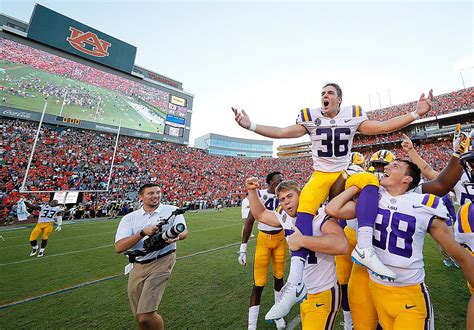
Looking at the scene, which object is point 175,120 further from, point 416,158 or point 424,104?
point 424,104

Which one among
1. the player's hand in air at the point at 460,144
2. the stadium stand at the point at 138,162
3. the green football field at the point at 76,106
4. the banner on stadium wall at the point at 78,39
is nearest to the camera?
the player's hand in air at the point at 460,144

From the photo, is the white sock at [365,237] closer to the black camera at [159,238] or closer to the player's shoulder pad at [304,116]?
the player's shoulder pad at [304,116]

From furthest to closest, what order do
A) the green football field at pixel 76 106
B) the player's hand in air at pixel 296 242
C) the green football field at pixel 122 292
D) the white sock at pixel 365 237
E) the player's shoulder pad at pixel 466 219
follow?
the green football field at pixel 76 106, the green football field at pixel 122 292, the player's shoulder pad at pixel 466 219, the player's hand in air at pixel 296 242, the white sock at pixel 365 237

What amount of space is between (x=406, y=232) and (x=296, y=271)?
40.1 inches

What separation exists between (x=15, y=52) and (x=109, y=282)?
30.2m

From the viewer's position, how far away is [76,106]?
25344mm

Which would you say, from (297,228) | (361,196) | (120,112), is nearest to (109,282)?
(297,228)

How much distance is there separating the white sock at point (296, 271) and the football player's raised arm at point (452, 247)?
3.71ft

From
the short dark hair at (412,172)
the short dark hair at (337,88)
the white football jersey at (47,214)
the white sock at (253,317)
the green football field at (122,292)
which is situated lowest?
→ the green football field at (122,292)

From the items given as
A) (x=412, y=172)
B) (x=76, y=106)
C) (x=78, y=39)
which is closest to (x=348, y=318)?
(x=412, y=172)

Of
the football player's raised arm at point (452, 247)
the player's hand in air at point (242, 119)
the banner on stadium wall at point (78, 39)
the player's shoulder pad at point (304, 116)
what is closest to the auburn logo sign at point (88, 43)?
the banner on stadium wall at point (78, 39)

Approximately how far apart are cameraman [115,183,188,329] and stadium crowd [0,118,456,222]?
67.4 ft

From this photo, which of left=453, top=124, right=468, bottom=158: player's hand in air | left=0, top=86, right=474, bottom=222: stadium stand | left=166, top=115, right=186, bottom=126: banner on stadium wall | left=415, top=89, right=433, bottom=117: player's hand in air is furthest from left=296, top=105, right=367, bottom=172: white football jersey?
left=166, top=115, right=186, bottom=126: banner on stadium wall

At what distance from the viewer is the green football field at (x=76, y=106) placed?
21.9 metres
